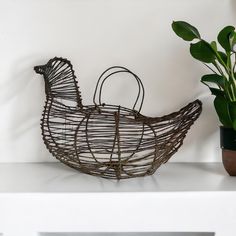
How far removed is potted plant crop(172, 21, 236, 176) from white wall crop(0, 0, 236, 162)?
0.57 feet

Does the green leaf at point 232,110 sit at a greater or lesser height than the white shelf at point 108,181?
greater

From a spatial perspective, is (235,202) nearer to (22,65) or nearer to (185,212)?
(185,212)

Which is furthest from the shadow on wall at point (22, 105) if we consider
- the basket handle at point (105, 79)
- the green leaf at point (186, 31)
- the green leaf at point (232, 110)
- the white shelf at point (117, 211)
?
the green leaf at point (232, 110)

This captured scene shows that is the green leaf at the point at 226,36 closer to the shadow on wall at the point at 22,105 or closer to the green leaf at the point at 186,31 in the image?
the green leaf at the point at 186,31

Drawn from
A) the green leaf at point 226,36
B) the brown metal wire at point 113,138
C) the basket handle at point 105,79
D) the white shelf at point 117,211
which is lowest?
the white shelf at point 117,211

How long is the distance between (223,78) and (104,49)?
14.7 inches

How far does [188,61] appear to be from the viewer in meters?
1.08

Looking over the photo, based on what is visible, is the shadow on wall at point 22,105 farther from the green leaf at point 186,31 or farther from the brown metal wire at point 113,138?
the green leaf at point 186,31

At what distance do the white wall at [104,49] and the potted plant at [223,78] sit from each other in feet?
0.57

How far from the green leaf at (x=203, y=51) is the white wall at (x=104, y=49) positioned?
195 mm

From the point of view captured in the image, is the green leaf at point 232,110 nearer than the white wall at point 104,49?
Yes

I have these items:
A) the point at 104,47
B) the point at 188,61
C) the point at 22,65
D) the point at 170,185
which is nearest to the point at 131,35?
the point at 104,47

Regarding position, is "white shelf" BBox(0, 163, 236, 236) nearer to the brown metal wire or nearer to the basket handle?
the brown metal wire

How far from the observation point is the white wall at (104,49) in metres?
1.07
